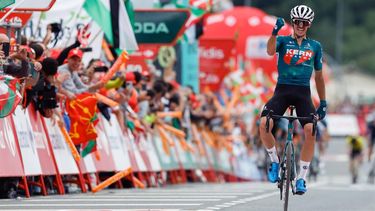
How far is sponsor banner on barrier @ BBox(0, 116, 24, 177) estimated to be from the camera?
→ 20.0 metres

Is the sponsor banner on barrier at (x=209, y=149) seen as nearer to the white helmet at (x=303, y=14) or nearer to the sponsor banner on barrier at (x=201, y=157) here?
the sponsor banner on barrier at (x=201, y=157)

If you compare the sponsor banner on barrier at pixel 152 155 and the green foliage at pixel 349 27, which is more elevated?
the green foliage at pixel 349 27

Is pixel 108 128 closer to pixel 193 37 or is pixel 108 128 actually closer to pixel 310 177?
pixel 193 37

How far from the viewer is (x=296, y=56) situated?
60.7 ft

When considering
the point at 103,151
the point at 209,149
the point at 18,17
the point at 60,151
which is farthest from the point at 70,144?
the point at 209,149

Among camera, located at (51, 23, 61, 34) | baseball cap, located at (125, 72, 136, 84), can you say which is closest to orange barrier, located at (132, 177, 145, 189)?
baseball cap, located at (125, 72, 136, 84)

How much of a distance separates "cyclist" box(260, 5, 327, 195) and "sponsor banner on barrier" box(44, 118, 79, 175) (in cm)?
474

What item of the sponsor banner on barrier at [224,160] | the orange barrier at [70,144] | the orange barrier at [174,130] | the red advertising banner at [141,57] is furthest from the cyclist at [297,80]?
the sponsor banner on barrier at [224,160]

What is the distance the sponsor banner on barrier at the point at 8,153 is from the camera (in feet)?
65.5

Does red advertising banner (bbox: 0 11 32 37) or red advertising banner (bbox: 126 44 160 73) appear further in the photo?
red advertising banner (bbox: 126 44 160 73)

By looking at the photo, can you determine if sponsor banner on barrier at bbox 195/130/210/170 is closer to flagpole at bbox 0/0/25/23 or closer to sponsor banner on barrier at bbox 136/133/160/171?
sponsor banner on barrier at bbox 136/133/160/171

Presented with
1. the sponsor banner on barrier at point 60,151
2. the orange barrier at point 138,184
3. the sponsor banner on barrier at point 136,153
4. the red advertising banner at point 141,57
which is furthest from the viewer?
the red advertising banner at point 141,57

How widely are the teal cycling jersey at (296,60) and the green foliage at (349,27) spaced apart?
102m

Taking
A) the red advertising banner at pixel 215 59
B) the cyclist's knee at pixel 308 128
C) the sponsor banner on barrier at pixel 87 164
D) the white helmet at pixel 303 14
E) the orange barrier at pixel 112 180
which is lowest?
the cyclist's knee at pixel 308 128
